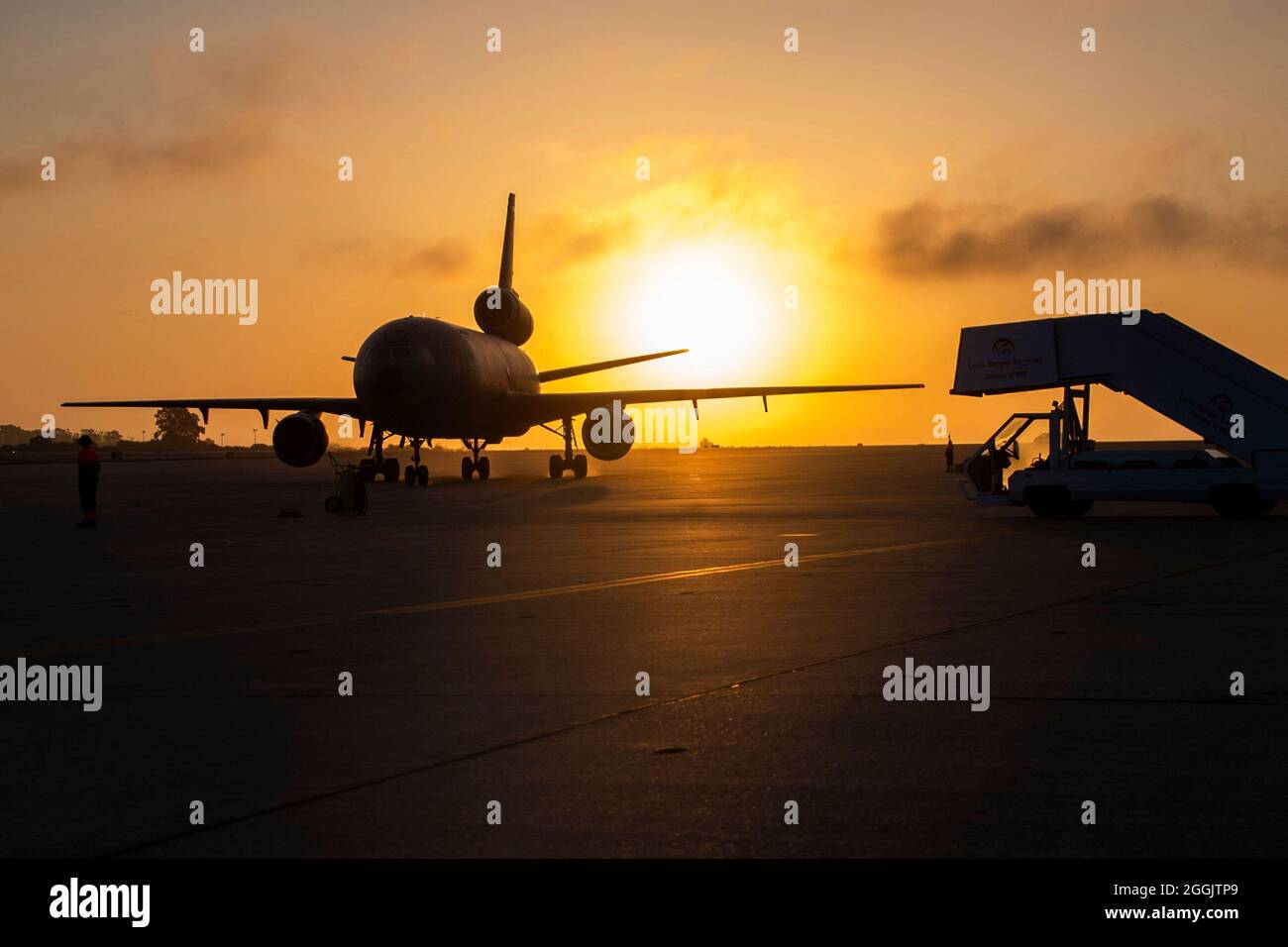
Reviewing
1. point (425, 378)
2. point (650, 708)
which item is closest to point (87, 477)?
point (425, 378)

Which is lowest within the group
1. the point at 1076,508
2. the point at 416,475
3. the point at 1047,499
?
the point at 1076,508

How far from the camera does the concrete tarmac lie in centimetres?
601

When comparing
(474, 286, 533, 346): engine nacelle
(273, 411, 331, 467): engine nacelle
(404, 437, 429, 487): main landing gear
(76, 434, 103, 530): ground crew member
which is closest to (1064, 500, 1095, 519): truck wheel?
(76, 434, 103, 530): ground crew member

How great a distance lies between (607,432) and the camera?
57094 mm

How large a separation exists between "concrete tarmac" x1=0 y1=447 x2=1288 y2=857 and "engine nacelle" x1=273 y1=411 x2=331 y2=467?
908 inches

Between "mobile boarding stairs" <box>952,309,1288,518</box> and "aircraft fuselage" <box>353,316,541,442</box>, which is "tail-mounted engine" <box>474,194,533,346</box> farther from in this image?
"mobile boarding stairs" <box>952,309,1288,518</box>

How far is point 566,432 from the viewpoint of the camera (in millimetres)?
59375

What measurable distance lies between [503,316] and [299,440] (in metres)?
17.2

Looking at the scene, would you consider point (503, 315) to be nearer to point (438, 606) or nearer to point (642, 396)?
point (642, 396)
